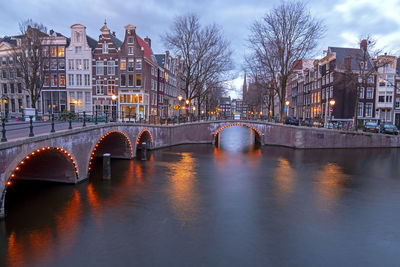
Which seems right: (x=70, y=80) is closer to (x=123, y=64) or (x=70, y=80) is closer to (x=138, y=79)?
(x=123, y=64)

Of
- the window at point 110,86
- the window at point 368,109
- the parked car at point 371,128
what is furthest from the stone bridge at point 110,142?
the window at point 110,86

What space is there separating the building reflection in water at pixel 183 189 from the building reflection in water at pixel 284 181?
4677 millimetres

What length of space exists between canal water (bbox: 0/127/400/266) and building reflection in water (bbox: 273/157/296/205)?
7 centimetres

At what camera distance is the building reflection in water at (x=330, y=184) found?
14.2m

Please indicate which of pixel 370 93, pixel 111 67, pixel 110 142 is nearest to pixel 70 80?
pixel 111 67

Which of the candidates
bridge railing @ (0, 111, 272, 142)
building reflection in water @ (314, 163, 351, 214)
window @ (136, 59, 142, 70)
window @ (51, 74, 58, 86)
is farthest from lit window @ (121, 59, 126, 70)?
building reflection in water @ (314, 163, 351, 214)

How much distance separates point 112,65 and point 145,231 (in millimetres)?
37132

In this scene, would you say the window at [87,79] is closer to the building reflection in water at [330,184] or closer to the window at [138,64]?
the window at [138,64]

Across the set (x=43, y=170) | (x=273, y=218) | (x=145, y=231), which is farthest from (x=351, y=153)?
(x=43, y=170)

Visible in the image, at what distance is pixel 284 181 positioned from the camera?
18.3 meters

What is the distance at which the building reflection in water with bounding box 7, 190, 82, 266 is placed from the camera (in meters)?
8.67

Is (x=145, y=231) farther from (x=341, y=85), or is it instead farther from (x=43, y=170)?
(x=341, y=85)

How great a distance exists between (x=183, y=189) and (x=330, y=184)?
31.3ft

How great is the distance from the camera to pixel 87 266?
8.31 meters
